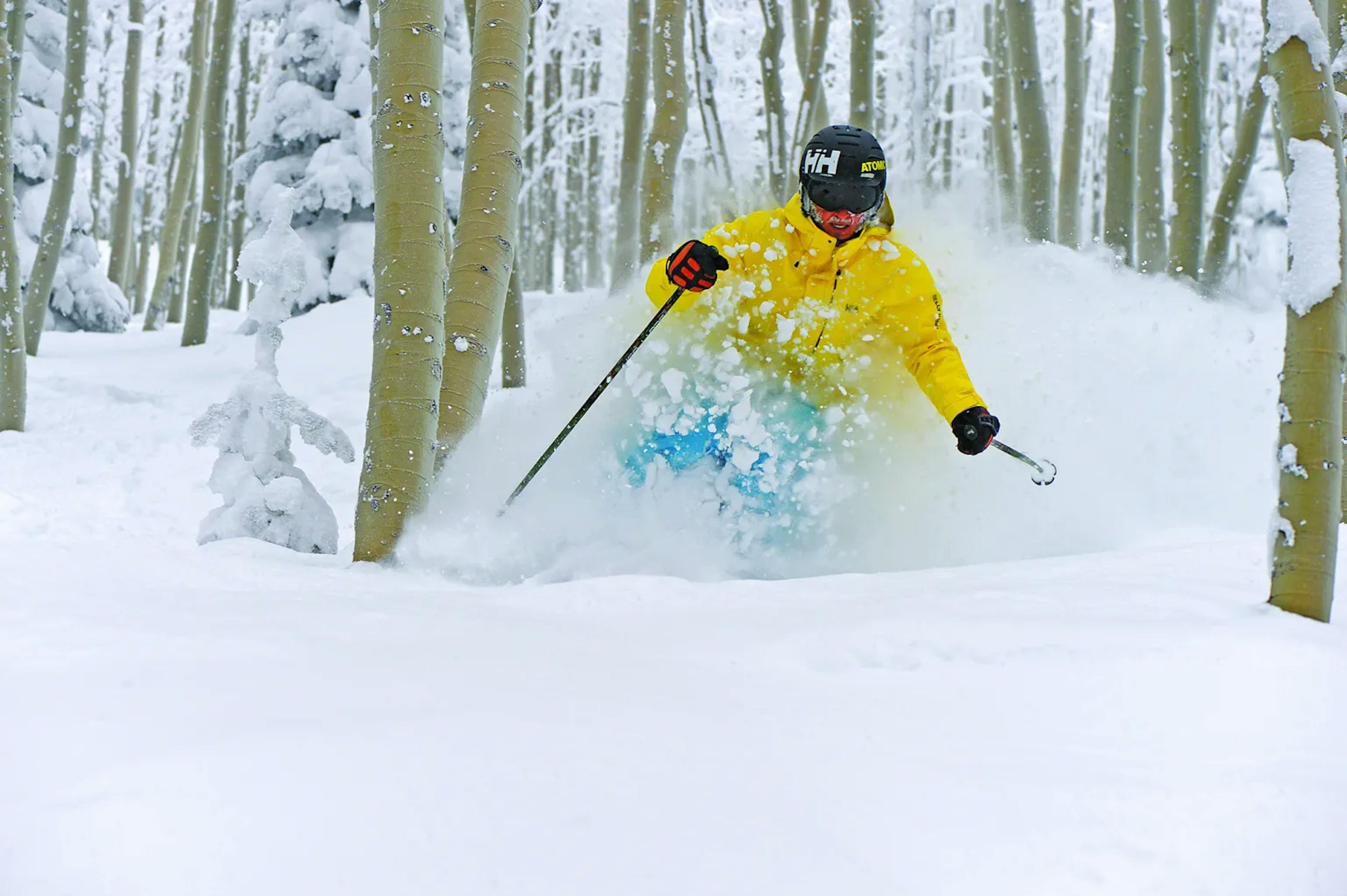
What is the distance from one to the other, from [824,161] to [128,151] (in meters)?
15.0

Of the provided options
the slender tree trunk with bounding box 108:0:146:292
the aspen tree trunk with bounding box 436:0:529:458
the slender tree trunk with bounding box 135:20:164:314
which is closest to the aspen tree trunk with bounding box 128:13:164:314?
the slender tree trunk with bounding box 135:20:164:314

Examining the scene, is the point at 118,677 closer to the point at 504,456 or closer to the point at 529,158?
the point at 504,456

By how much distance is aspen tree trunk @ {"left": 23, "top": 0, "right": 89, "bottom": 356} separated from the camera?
10.3m

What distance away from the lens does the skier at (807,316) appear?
448cm

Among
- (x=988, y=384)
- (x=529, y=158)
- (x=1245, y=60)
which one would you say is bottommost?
(x=988, y=384)

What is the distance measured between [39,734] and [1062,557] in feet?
11.2

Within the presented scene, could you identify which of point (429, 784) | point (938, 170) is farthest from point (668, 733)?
point (938, 170)

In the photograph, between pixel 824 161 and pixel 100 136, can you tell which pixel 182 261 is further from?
pixel 824 161

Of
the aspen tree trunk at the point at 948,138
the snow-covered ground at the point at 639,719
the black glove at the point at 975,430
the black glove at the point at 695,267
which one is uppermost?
the aspen tree trunk at the point at 948,138

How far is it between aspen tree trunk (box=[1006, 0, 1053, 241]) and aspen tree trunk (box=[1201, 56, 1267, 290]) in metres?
1.31

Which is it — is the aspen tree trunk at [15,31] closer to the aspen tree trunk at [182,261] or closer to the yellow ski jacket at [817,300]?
the yellow ski jacket at [817,300]

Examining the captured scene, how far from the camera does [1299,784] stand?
182 cm

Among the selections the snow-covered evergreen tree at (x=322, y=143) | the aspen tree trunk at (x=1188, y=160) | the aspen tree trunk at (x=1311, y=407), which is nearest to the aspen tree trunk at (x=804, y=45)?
the aspen tree trunk at (x=1188, y=160)

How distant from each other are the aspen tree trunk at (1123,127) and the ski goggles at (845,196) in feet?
16.7
